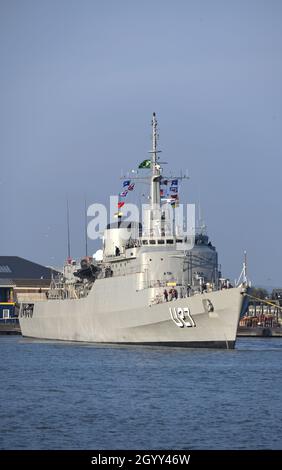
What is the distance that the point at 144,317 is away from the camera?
51.3 metres

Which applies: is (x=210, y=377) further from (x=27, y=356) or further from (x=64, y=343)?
(x=64, y=343)

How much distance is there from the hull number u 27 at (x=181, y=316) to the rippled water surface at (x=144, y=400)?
1184mm

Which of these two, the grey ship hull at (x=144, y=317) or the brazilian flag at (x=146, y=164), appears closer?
the grey ship hull at (x=144, y=317)

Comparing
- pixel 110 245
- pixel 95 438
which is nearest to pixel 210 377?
pixel 95 438

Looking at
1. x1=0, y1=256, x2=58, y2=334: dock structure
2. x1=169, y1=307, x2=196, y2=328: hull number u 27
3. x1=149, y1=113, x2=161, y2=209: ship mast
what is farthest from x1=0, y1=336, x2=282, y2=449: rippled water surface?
x1=0, y1=256, x2=58, y2=334: dock structure

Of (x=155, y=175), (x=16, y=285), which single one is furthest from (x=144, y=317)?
(x=16, y=285)

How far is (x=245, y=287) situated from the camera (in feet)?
154

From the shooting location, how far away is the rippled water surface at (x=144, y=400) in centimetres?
2758

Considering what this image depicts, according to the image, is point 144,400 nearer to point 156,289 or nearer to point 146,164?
point 156,289

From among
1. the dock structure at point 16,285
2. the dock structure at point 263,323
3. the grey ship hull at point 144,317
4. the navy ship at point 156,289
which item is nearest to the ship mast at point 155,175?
the navy ship at point 156,289

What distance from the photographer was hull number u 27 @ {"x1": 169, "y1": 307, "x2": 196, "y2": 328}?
48.2 metres

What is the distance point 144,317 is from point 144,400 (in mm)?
17570

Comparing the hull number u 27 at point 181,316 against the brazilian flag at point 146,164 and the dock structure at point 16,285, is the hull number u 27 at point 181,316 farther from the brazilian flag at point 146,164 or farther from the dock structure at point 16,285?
the dock structure at point 16,285

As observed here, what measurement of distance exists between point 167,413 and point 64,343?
3120 centimetres
